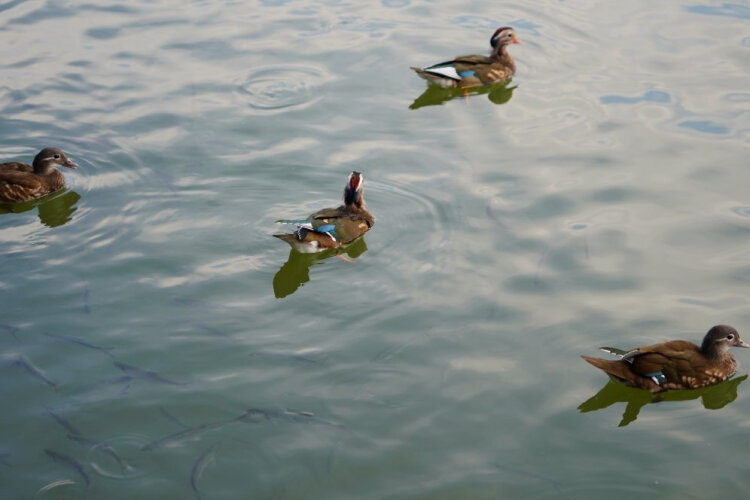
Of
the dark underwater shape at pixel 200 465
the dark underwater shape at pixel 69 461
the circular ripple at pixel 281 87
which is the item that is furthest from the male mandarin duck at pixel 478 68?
the dark underwater shape at pixel 69 461

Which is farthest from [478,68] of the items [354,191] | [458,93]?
[354,191]

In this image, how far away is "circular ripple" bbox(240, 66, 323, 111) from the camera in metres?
12.4

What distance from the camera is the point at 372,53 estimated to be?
45.4ft

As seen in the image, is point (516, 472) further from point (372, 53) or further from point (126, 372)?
point (372, 53)

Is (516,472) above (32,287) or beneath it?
beneath

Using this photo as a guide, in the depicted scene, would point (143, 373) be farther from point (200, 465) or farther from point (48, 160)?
→ point (48, 160)

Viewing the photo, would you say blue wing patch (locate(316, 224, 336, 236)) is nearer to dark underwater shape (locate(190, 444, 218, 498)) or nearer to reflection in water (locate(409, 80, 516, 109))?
dark underwater shape (locate(190, 444, 218, 498))

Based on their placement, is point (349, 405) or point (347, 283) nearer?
point (349, 405)

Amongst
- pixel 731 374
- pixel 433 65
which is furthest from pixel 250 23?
pixel 731 374

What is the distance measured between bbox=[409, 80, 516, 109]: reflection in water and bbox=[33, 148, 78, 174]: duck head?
4.43 meters

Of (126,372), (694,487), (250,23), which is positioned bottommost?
(694,487)

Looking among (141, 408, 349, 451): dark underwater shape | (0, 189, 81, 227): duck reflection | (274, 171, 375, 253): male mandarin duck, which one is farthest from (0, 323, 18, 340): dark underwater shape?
(274, 171, 375, 253): male mandarin duck

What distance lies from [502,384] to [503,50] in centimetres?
703

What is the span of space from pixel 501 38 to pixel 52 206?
657cm
